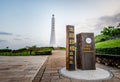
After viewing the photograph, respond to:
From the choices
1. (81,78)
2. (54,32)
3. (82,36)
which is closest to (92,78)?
(81,78)

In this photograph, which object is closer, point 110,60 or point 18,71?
point 18,71

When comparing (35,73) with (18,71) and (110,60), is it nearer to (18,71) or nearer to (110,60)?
(18,71)

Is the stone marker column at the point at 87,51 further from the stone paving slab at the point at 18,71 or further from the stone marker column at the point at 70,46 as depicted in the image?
the stone paving slab at the point at 18,71

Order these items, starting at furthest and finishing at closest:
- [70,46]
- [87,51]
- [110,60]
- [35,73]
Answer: [110,60] < [87,51] < [70,46] < [35,73]

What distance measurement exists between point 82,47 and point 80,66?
94 centimetres

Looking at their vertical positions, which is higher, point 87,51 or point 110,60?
point 87,51

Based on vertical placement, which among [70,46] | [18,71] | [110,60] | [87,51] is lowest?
[18,71]

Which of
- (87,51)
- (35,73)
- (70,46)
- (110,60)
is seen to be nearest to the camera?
(35,73)

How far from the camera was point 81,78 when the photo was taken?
15.0 feet

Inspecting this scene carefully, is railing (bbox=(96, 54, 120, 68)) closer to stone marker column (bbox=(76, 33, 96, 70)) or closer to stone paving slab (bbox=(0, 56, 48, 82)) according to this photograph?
stone marker column (bbox=(76, 33, 96, 70))

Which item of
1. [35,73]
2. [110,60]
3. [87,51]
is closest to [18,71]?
[35,73]

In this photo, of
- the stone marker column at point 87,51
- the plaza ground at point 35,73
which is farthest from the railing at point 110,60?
the stone marker column at point 87,51

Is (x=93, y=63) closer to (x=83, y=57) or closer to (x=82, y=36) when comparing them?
(x=83, y=57)

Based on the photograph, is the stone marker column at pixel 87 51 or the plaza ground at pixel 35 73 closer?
the plaza ground at pixel 35 73
